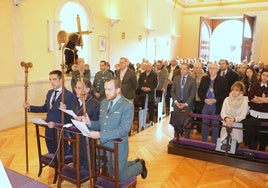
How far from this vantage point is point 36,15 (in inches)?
243

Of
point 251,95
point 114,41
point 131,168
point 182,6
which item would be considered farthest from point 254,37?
point 131,168

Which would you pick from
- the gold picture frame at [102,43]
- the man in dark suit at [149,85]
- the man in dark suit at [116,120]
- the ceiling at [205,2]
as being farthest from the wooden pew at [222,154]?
the ceiling at [205,2]

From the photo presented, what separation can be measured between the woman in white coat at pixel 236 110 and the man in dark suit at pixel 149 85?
7.38 ft

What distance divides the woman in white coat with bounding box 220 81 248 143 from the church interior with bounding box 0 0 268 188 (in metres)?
0.53

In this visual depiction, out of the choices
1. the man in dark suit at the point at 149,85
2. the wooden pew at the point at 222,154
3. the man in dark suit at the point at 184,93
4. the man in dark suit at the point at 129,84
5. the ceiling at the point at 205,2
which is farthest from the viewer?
the ceiling at the point at 205,2

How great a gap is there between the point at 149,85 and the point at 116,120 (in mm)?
3681

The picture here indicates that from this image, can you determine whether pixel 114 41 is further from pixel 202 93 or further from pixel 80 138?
pixel 80 138

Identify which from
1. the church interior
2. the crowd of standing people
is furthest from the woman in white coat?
the church interior

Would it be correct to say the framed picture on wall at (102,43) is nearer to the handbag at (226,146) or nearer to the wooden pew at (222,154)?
the wooden pew at (222,154)

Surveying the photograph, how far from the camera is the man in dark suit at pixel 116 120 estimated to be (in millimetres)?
2699

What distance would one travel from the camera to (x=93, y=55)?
26.5ft

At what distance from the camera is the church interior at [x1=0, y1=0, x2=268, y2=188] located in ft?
12.5

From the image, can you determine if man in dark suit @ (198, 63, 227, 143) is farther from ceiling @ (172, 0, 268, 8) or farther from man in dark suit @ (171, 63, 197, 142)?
ceiling @ (172, 0, 268, 8)

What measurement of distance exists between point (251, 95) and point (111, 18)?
541 centimetres
